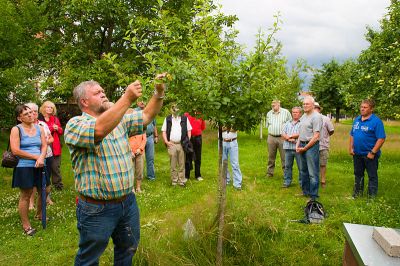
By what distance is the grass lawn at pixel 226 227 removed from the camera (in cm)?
441

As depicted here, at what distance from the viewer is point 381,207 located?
20.0ft

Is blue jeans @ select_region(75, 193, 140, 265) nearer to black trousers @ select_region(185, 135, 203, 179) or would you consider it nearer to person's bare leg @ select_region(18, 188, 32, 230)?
person's bare leg @ select_region(18, 188, 32, 230)

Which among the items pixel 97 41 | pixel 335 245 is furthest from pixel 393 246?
pixel 97 41

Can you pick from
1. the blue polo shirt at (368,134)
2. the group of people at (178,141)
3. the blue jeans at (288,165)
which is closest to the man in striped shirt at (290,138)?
the blue jeans at (288,165)

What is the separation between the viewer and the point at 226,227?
460cm

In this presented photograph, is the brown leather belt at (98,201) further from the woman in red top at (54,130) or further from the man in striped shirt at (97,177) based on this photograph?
the woman in red top at (54,130)

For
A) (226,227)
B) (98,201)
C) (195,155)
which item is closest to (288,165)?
(195,155)

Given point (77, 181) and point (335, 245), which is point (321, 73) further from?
point (77, 181)

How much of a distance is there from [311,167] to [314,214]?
1284 mm

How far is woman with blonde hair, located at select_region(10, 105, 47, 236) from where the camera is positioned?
5559 millimetres

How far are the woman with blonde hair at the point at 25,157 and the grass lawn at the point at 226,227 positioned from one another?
1.54 feet

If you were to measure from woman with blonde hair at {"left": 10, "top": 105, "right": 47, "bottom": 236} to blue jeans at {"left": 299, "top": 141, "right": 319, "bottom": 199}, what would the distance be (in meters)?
5.03

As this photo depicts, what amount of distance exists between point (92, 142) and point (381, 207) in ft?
17.8

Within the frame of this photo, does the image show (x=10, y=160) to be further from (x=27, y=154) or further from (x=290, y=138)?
(x=290, y=138)
